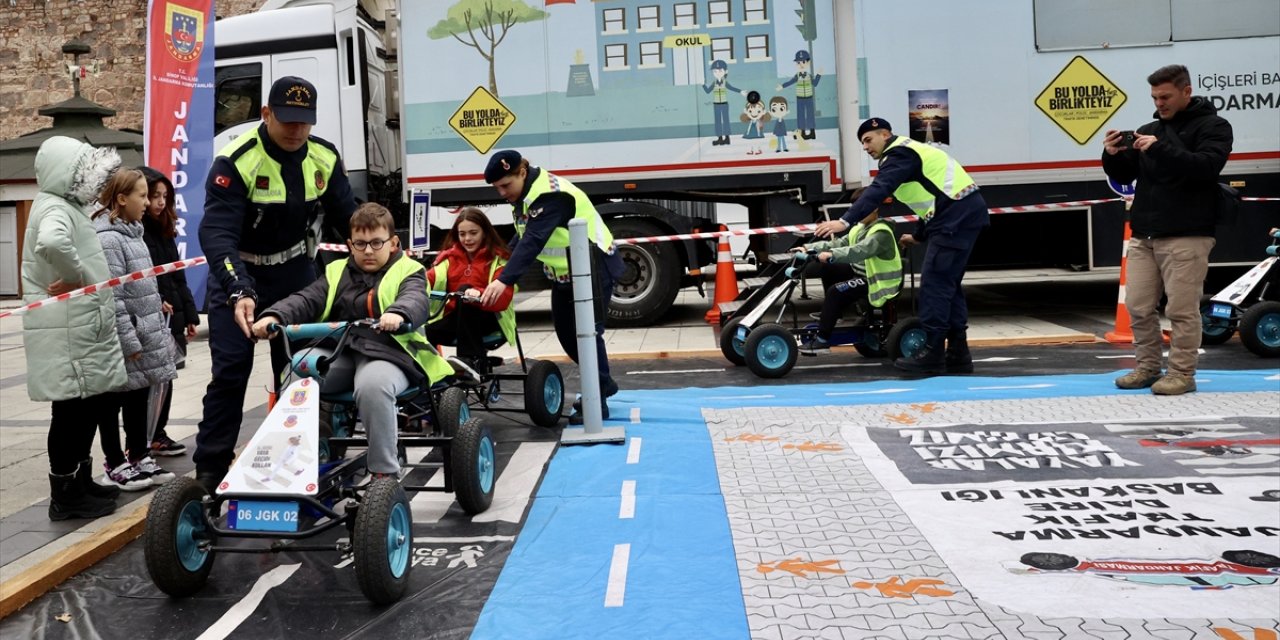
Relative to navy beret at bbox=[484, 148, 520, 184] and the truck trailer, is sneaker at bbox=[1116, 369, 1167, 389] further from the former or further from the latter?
navy beret at bbox=[484, 148, 520, 184]

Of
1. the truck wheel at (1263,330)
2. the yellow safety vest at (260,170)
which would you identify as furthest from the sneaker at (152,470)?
the truck wheel at (1263,330)

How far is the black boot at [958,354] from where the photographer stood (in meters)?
7.61

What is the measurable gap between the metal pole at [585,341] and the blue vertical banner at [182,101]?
474cm

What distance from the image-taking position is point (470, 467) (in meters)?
4.33

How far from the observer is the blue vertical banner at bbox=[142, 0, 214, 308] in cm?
908

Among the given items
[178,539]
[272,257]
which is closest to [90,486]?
[272,257]

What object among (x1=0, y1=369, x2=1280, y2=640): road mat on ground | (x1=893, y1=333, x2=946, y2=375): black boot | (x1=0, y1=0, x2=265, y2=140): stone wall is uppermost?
(x1=0, y1=0, x2=265, y2=140): stone wall

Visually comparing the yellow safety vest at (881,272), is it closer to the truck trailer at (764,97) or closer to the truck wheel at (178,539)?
the truck trailer at (764,97)

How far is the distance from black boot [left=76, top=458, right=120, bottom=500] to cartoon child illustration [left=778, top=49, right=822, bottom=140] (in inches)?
284

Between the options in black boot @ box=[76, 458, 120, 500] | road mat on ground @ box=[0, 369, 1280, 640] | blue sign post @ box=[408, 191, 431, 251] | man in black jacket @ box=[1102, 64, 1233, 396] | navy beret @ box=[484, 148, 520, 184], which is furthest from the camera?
blue sign post @ box=[408, 191, 431, 251]

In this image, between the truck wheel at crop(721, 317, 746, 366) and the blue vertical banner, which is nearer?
the truck wheel at crop(721, 317, 746, 366)

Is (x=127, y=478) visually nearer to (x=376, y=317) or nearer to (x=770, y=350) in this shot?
(x=376, y=317)

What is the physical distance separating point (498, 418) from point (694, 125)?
4.83 metres

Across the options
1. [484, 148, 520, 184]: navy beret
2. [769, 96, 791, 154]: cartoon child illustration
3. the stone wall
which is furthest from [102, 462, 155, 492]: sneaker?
the stone wall
